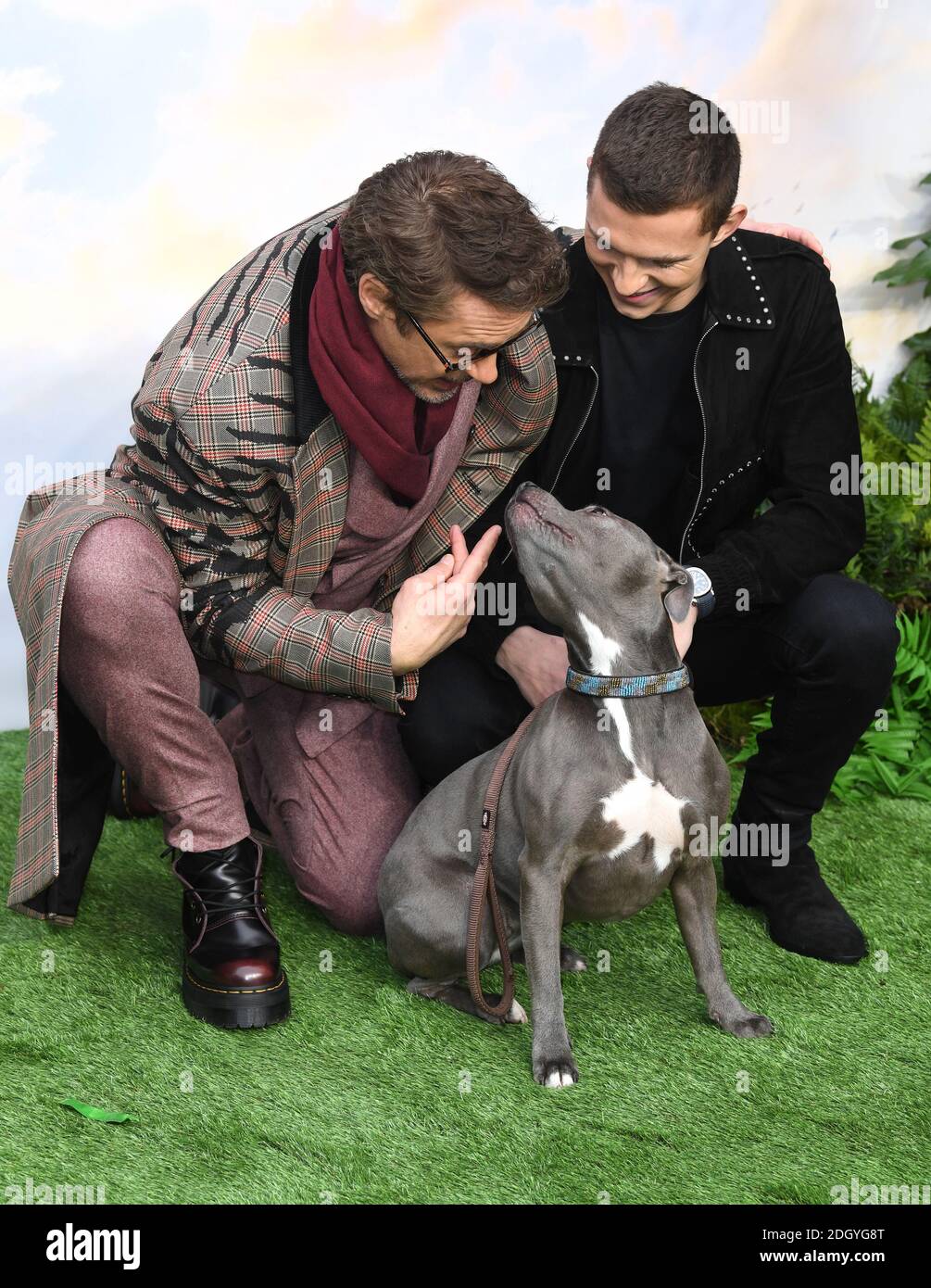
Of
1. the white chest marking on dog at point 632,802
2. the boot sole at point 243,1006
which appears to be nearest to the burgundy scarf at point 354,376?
the white chest marking on dog at point 632,802

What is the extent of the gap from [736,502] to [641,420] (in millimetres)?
297

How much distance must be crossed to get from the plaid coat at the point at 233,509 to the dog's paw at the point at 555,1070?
2.52 ft

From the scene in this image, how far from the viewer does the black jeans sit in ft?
9.70

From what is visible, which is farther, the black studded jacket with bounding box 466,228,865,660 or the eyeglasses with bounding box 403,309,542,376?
the black studded jacket with bounding box 466,228,865,660

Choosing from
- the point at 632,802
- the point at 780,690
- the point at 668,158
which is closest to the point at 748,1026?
the point at 632,802

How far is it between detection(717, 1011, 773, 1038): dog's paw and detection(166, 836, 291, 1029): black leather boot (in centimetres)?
85

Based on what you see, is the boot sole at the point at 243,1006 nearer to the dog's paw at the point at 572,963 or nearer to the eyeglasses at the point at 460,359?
the dog's paw at the point at 572,963

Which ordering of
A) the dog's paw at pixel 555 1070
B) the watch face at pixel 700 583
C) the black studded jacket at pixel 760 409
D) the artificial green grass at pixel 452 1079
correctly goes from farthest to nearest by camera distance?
the black studded jacket at pixel 760 409 < the watch face at pixel 700 583 < the dog's paw at pixel 555 1070 < the artificial green grass at pixel 452 1079

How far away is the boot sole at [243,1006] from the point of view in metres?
2.63

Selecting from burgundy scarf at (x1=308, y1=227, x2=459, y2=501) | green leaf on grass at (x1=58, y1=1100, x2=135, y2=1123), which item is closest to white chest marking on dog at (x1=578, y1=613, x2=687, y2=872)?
burgundy scarf at (x1=308, y1=227, x2=459, y2=501)

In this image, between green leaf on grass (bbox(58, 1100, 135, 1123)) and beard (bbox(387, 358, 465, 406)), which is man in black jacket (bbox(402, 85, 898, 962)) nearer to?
beard (bbox(387, 358, 465, 406))

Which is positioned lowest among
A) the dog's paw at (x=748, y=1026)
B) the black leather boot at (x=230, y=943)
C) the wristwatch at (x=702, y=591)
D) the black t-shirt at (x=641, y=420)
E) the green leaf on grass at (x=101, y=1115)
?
the dog's paw at (x=748, y=1026)

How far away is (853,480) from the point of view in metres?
3.10

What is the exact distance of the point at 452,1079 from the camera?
2.47m
